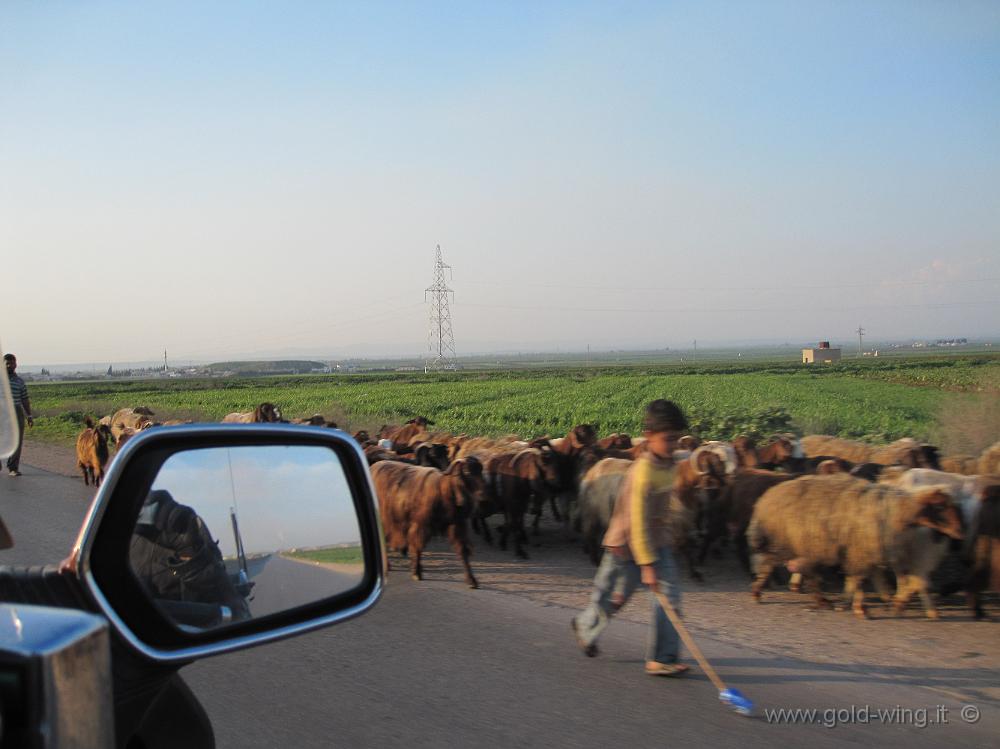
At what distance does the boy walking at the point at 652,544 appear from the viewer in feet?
18.5

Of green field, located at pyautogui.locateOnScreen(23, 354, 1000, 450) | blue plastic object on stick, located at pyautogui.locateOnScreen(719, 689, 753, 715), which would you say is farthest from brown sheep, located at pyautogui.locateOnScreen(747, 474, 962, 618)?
green field, located at pyautogui.locateOnScreen(23, 354, 1000, 450)

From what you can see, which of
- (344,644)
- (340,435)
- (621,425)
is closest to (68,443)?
(621,425)

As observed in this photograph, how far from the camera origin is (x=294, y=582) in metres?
2.12

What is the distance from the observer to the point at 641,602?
25.7 feet

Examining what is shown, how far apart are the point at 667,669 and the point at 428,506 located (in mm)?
3883

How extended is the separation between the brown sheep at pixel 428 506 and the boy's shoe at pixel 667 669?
3.09 meters

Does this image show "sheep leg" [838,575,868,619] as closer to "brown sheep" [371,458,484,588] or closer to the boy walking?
the boy walking

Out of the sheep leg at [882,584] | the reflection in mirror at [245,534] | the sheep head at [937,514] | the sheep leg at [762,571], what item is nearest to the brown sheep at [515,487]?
the sheep leg at [762,571]

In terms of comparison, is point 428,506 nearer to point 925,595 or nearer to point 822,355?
point 925,595

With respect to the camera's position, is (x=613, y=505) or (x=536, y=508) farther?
(x=536, y=508)

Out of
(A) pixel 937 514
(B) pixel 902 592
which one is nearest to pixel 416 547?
(B) pixel 902 592

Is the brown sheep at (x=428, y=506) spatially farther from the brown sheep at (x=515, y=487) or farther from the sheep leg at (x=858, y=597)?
the sheep leg at (x=858, y=597)

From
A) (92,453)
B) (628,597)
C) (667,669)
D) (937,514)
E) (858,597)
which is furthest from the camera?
(92,453)

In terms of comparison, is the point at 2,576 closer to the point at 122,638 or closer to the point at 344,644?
the point at 122,638
